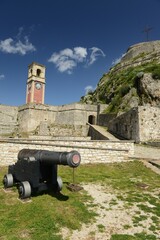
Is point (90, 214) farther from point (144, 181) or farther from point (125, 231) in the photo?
point (144, 181)

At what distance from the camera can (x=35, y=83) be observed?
38.8 metres

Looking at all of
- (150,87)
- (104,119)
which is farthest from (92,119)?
(150,87)

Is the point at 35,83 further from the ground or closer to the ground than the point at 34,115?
further from the ground

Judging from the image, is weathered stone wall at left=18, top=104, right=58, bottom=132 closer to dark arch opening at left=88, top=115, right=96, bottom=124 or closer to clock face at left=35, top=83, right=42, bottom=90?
dark arch opening at left=88, top=115, right=96, bottom=124

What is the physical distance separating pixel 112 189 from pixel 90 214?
2237 millimetres

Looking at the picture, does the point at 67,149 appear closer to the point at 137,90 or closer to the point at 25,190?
the point at 25,190

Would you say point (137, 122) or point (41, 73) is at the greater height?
point (41, 73)

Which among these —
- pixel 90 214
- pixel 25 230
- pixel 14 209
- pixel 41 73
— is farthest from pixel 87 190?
pixel 41 73

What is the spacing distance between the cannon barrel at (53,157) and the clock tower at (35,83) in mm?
33487

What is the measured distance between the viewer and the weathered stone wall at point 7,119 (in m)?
33.2

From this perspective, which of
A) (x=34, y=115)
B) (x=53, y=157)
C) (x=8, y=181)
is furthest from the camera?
(x=34, y=115)

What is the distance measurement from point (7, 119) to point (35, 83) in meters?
9.52

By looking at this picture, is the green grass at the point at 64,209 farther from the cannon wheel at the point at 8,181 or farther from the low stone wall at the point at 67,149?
the low stone wall at the point at 67,149

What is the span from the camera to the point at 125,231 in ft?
13.5
